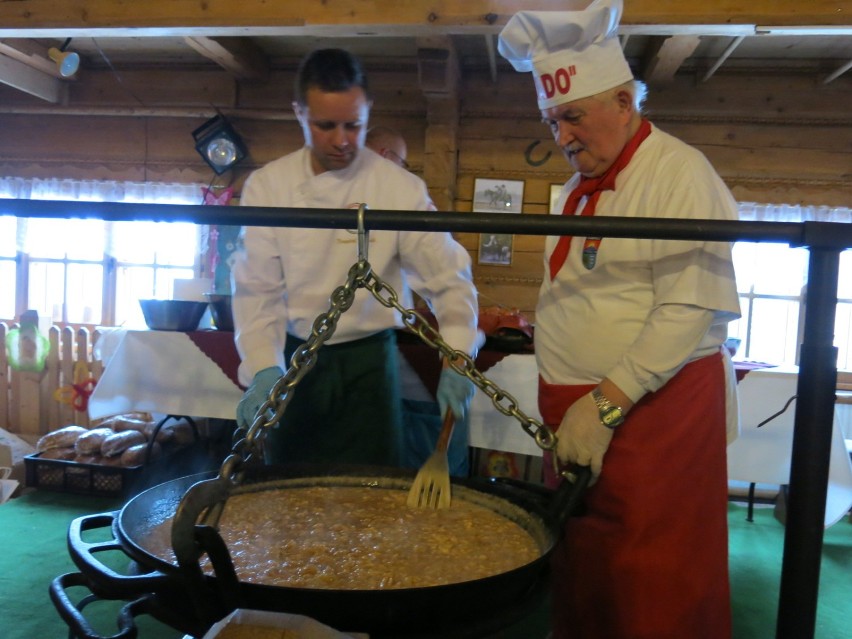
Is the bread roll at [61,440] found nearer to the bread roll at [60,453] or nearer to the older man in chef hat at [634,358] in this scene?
the bread roll at [60,453]

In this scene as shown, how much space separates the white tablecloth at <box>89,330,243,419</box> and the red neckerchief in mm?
1943

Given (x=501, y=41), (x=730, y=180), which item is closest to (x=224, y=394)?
(x=501, y=41)

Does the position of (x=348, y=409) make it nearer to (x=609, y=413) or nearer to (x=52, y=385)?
(x=609, y=413)

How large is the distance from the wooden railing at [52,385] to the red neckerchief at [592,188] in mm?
4319

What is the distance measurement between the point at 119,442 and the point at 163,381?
786 mm

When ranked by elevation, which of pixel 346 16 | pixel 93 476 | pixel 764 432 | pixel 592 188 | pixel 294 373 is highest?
pixel 346 16

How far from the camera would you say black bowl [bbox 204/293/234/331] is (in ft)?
10.1

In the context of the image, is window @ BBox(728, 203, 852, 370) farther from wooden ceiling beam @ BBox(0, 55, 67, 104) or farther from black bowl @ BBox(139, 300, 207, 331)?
wooden ceiling beam @ BBox(0, 55, 67, 104)

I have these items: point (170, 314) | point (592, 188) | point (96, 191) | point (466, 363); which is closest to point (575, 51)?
point (592, 188)

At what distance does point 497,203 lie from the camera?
4.55 meters

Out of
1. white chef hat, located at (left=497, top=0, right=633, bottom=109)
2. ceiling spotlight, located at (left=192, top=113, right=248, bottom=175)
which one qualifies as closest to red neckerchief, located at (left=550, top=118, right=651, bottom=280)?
white chef hat, located at (left=497, top=0, right=633, bottom=109)

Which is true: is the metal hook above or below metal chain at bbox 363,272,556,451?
above

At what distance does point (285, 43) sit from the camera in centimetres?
448

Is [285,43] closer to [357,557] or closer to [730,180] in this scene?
[730,180]
